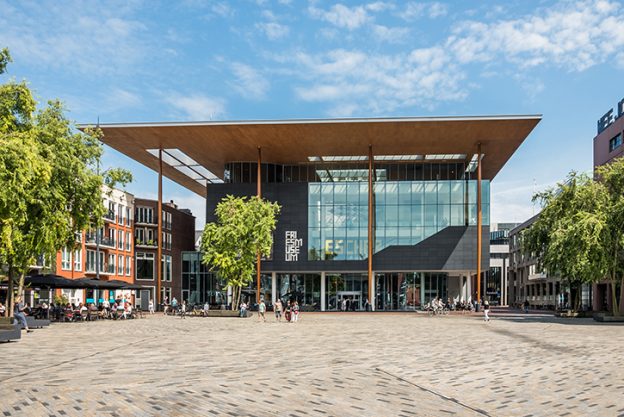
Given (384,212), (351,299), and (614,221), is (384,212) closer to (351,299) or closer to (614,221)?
(351,299)

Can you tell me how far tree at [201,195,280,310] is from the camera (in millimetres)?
49500

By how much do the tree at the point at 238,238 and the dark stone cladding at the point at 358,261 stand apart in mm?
13217

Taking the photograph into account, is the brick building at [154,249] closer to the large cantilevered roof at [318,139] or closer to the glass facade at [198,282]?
the glass facade at [198,282]

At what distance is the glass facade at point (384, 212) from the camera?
6266cm

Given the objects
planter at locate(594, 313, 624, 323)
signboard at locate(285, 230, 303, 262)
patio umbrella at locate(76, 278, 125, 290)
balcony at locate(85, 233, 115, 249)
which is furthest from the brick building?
planter at locate(594, 313, 624, 323)

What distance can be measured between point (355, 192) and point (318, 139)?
8.45 meters

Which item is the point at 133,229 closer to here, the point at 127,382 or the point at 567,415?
the point at 127,382

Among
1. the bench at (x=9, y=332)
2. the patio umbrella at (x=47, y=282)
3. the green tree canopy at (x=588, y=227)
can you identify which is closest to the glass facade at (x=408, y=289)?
the green tree canopy at (x=588, y=227)

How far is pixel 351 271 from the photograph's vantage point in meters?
63.3

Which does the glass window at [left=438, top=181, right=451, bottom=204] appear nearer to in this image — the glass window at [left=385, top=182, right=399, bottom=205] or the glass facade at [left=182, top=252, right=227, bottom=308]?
the glass window at [left=385, top=182, right=399, bottom=205]

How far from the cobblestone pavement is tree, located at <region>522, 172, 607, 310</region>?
1642cm

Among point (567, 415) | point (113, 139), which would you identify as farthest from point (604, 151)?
point (567, 415)

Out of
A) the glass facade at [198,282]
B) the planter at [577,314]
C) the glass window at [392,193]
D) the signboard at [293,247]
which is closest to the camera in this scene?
the planter at [577,314]

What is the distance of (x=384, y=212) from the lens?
63344mm
